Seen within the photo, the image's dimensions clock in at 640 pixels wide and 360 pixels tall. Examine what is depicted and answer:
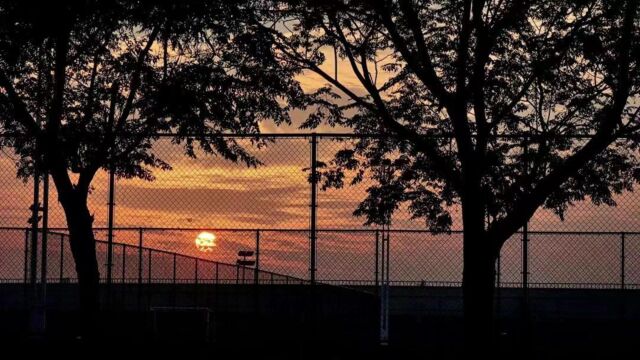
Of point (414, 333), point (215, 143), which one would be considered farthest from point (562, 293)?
point (215, 143)

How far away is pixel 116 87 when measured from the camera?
21.6 metres

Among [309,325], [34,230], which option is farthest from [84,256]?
[309,325]

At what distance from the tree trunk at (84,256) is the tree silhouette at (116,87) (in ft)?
0.06

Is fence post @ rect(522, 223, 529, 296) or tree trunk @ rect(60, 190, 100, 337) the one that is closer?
tree trunk @ rect(60, 190, 100, 337)

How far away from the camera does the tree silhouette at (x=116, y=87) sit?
20.2 meters

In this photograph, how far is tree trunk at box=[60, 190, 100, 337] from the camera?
2131cm

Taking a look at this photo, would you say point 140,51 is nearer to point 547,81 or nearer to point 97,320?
point 97,320

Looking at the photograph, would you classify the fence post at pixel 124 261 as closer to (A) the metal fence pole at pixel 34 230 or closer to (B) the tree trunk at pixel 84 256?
(A) the metal fence pole at pixel 34 230

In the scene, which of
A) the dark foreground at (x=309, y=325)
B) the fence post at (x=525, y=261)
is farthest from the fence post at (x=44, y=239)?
the fence post at (x=525, y=261)

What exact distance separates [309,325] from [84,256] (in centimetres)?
471

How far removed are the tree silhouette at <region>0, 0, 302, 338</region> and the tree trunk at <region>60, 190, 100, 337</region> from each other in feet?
0.06

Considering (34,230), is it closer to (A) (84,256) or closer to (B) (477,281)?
(A) (84,256)

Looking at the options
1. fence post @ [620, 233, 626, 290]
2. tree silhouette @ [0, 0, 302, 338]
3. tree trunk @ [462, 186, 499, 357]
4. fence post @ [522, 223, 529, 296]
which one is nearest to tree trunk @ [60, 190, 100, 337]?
tree silhouette @ [0, 0, 302, 338]

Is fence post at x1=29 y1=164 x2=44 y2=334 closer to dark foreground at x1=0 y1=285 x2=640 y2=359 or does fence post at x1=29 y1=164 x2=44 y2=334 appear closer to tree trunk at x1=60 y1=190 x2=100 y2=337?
dark foreground at x1=0 y1=285 x2=640 y2=359
